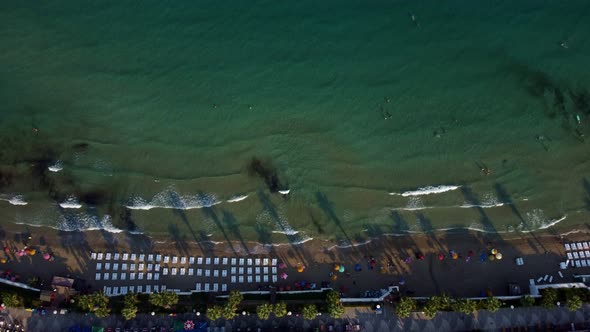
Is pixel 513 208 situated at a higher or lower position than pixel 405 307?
higher

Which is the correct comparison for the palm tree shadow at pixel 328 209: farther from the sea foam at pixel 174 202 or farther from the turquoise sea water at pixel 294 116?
the sea foam at pixel 174 202

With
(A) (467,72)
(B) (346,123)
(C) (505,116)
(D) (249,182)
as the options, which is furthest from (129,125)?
(C) (505,116)

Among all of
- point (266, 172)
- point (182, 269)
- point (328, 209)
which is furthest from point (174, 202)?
point (328, 209)

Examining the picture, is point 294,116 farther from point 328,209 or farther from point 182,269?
point 182,269

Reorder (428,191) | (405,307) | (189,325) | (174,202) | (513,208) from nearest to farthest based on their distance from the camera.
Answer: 1. (405,307)
2. (189,325)
3. (513,208)
4. (174,202)
5. (428,191)

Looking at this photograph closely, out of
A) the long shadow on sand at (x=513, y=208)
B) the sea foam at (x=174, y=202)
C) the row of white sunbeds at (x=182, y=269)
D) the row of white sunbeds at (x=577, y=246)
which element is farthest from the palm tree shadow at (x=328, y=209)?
the row of white sunbeds at (x=577, y=246)

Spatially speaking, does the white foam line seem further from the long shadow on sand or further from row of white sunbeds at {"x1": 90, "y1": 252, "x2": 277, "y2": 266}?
row of white sunbeds at {"x1": 90, "y1": 252, "x2": 277, "y2": 266}
